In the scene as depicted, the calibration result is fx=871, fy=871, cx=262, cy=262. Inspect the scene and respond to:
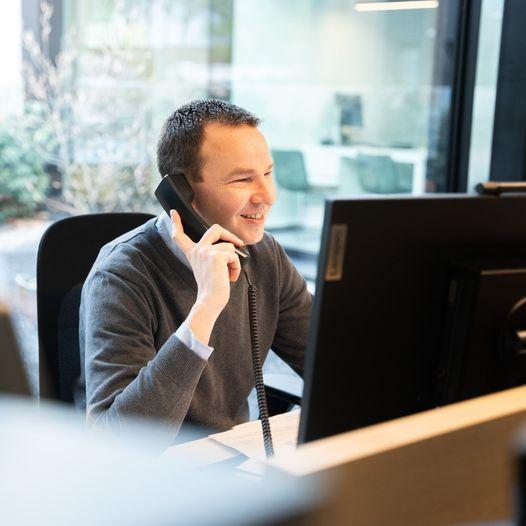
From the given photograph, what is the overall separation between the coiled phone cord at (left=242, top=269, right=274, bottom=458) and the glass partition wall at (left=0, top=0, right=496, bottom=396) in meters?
2.59

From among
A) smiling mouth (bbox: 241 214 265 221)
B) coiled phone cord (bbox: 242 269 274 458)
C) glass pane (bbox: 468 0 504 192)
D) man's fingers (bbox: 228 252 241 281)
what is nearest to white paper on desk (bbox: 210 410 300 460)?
coiled phone cord (bbox: 242 269 274 458)

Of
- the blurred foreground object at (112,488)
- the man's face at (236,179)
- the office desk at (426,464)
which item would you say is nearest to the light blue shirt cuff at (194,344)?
the man's face at (236,179)

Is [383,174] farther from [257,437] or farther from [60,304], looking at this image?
[257,437]

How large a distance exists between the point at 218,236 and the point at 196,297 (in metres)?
0.13

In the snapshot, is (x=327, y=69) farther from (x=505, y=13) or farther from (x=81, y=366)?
(x=81, y=366)

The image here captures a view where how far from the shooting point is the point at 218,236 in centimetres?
160

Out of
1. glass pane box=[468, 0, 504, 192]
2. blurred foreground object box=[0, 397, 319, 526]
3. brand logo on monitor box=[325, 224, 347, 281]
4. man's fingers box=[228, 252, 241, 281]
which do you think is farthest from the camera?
glass pane box=[468, 0, 504, 192]

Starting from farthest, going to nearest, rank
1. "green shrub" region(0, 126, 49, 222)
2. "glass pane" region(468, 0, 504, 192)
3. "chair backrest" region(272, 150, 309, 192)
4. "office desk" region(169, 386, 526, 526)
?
"chair backrest" region(272, 150, 309, 192) → "green shrub" region(0, 126, 49, 222) → "glass pane" region(468, 0, 504, 192) → "office desk" region(169, 386, 526, 526)

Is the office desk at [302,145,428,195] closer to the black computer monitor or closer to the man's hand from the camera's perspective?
the man's hand

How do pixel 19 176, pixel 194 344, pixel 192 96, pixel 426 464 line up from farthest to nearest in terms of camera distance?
pixel 192 96
pixel 19 176
pixel 194 344
pixel 426 464

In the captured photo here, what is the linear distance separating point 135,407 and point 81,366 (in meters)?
0.37

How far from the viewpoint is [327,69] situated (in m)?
4.40

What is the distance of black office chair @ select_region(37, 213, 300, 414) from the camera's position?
182 centimetres

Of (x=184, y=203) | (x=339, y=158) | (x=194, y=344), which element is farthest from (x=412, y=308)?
(x=339, y=158)
